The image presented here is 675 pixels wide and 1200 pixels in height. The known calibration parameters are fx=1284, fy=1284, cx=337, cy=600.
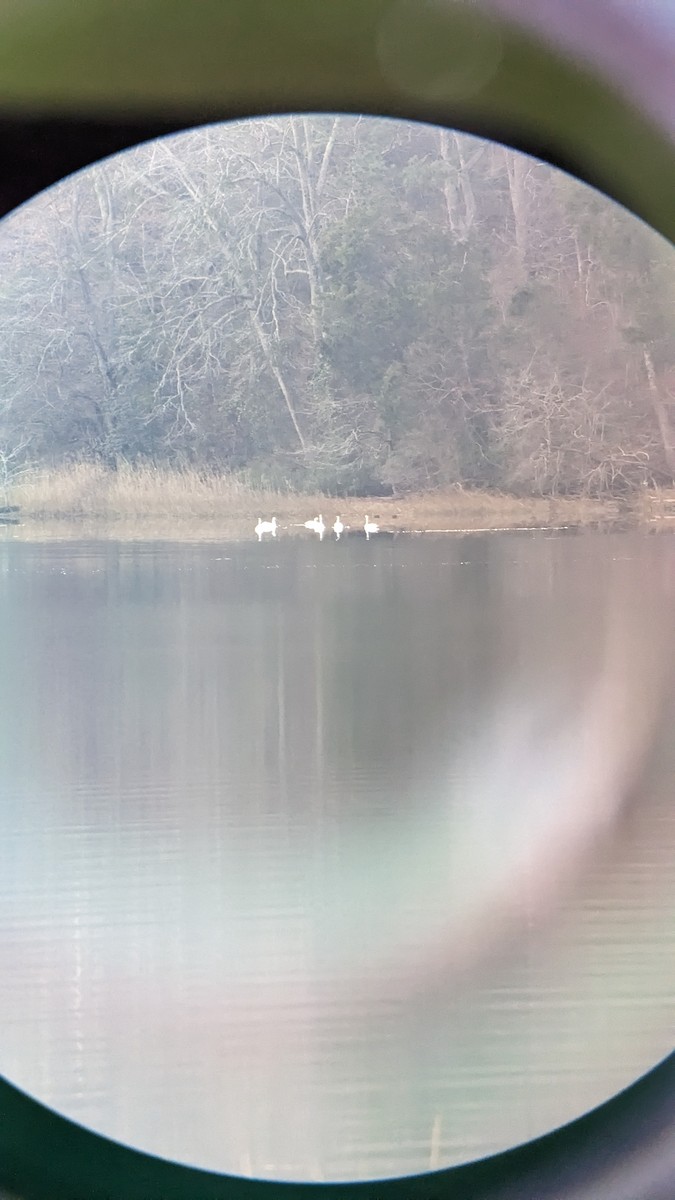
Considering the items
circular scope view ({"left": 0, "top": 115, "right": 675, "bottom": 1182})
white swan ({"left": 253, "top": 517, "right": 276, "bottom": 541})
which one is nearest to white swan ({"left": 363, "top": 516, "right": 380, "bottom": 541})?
circular scope view ({"left": 0, "top": 115, "right": 675, "bottom": 1182})

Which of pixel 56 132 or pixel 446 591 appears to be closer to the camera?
pixel 56 132

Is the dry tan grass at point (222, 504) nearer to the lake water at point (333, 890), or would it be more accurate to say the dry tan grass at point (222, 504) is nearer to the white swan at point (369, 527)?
the white swan at point (369, 527)

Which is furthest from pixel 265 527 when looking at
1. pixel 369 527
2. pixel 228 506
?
pixel 228 506

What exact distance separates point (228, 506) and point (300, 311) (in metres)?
3.41

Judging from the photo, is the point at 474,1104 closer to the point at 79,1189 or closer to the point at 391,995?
the point at 391,995

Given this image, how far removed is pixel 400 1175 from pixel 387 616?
633cm

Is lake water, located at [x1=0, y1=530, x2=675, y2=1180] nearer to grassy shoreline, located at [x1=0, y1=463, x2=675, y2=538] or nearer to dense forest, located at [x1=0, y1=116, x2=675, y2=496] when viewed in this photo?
grassy shoreline, located at [x1=0, y1=463, x2=675, y2=538]

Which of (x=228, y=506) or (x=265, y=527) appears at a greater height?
(x=228, y=506)

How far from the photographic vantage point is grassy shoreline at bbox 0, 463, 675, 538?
1984cm

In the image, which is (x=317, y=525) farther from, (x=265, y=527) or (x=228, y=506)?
(x=228, y=506)

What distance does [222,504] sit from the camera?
68.1 ft

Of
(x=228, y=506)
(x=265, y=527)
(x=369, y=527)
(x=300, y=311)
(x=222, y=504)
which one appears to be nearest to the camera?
(x=369, y=527)

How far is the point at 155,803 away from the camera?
12.3ft

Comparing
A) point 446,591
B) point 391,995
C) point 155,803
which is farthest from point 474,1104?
point 446,591
